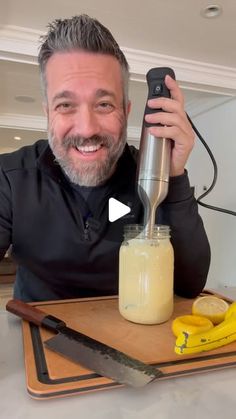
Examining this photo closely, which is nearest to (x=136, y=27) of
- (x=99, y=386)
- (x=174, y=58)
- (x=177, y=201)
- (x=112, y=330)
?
(x=174, y=58)

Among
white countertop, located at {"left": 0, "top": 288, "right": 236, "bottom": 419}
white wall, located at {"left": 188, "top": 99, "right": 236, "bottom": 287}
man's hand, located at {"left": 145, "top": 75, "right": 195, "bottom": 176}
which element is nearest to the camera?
white countertop, located at {"left": 0, "top": 288, "right": 236, "bottom": 419}

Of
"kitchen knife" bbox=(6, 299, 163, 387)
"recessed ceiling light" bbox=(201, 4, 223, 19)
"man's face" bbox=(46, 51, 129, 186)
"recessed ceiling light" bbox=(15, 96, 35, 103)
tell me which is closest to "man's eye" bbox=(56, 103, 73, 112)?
"man's face" bbox=(46, 51, 129, 186)

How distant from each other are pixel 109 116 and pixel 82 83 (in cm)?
9

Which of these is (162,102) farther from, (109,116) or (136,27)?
(136,27)

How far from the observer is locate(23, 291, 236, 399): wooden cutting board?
350 mm

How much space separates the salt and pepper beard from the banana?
1.37 feet

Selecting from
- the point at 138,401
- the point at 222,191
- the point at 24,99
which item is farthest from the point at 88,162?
the point at 24,99

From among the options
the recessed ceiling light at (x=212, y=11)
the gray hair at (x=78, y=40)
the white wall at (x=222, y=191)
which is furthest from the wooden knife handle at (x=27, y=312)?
the white wall at (x=222, y=191)

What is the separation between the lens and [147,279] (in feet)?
1.65

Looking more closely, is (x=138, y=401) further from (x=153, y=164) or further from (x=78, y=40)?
(x=78, y=40)

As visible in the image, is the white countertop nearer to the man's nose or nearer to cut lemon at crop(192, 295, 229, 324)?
cut lemon at crop(192, 295, 229, 324)

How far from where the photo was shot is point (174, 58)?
7.00 ft

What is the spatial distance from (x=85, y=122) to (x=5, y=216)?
286 mm

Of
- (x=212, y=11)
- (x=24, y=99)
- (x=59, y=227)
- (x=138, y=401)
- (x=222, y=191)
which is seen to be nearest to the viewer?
(x=138, y=401)
